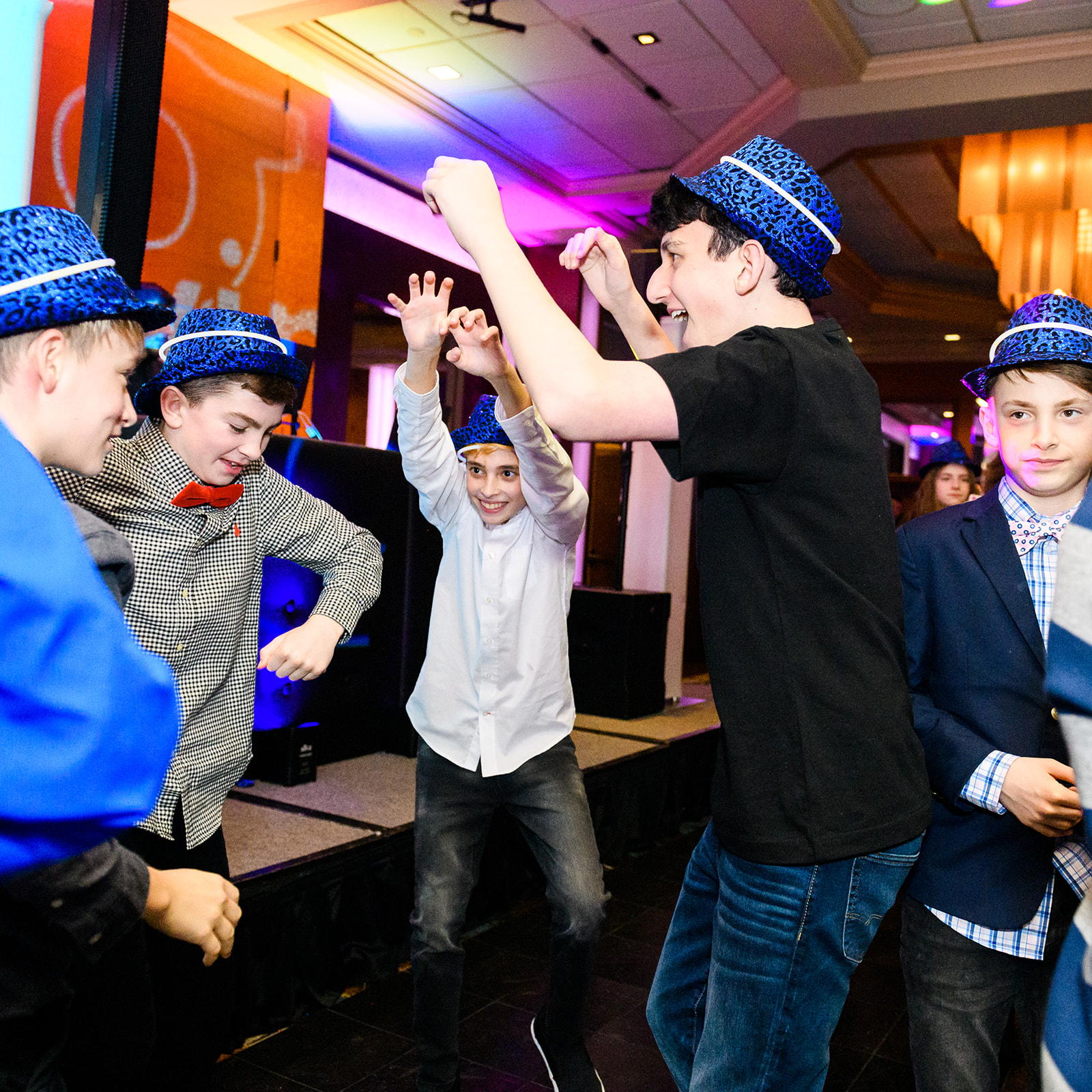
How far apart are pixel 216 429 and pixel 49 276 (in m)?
0.80

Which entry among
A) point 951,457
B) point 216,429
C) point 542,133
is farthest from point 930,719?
point 542,133

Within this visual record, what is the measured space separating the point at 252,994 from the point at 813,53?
4.76m

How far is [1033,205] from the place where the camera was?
6.20 metres

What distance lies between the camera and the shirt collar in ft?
5.46

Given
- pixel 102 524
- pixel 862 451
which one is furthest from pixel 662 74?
pixel 102 524

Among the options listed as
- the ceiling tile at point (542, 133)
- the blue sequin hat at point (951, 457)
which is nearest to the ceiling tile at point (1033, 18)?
the blue sequin hat at point (951, 457)

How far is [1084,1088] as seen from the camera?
0.61m

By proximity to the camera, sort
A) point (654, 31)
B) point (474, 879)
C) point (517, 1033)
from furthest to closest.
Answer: point (654, 31), point (517, 1033), point (474, 879)

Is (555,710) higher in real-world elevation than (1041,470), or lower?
lower

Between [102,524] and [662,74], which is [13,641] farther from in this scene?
[662,74]

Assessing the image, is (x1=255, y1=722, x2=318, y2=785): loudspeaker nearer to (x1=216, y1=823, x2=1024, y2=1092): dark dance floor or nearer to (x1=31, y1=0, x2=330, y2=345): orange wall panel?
(x1=216, y1=823, x2=1024, y2=1092): dark dance floor

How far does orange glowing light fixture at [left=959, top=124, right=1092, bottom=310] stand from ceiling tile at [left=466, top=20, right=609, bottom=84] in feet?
8.08

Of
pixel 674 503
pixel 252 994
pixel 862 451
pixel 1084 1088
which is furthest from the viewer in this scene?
pixel 674 503

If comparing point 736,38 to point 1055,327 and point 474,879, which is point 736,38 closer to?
point 1055,327
